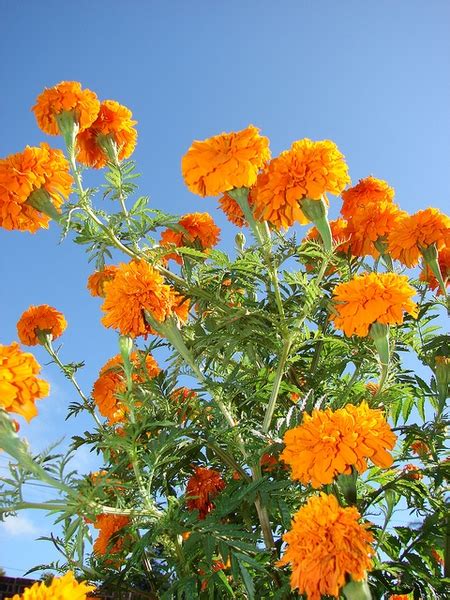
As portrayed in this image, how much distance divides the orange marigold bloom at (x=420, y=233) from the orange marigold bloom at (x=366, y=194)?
0.40 m

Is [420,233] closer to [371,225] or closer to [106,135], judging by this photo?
[371,225]

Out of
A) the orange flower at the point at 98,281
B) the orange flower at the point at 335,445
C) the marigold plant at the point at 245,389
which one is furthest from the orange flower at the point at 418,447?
the orange flower at the point at 98,281

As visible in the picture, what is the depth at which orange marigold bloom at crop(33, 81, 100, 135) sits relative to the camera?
101 inches

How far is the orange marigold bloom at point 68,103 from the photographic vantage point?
8.38 ft

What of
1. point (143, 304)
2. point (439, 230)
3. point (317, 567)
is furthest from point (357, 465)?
point (439, 230)

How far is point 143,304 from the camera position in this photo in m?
2.12

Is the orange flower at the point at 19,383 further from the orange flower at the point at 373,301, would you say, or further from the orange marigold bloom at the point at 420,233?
the orange marigold bloom at the point at 420,233

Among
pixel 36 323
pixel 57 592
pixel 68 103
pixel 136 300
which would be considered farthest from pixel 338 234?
pixel 57 592

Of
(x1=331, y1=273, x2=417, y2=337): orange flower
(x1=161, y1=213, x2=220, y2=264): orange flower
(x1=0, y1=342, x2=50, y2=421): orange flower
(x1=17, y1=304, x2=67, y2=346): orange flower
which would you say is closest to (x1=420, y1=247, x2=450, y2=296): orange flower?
(x1=331, y1=273, x2=417, y2=337): orange flower

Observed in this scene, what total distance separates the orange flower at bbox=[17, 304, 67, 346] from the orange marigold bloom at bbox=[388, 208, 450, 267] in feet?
6.55

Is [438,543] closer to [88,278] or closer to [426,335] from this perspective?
[426,335]

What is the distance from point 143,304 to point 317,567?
1.05m

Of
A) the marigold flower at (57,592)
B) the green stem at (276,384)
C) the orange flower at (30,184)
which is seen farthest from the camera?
the orange flower at (30,184)

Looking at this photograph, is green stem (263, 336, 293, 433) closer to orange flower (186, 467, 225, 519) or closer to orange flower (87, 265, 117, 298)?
orange flower (186, 467, 225, 519)
